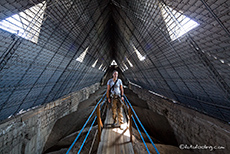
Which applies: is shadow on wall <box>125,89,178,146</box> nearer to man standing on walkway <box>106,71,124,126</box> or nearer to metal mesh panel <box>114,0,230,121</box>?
metal mesh panel <box>114,0,230,121</box>

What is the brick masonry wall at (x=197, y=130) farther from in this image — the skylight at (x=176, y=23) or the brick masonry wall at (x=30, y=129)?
the brick masonry wall at (x=30, y=129)

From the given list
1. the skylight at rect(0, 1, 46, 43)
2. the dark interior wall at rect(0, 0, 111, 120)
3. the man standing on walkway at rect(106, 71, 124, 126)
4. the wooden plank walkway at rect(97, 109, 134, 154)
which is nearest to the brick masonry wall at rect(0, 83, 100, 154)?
the dark interior wall at rect(0, 0, 111, 120)

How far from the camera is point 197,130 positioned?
4340 millimetres

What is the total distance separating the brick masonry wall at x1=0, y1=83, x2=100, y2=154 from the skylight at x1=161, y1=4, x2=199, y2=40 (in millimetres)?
7312

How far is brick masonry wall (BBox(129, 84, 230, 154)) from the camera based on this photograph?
10.9 ft

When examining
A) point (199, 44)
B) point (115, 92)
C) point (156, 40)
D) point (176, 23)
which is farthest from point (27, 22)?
point (199, 44)

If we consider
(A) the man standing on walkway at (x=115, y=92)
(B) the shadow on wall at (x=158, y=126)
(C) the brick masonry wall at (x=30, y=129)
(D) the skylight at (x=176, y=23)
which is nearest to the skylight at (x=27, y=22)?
(A) the man standing on walkway at (x=115, y=92)

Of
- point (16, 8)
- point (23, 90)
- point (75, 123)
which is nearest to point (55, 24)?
point (16, 8)

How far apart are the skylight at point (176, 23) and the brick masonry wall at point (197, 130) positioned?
3496 millimetres

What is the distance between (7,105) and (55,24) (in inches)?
153

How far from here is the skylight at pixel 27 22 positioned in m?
2.57

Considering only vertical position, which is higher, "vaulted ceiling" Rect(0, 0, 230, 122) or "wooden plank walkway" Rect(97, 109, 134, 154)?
"vaulted ceiling" Rect(0, 0, 230, 122)

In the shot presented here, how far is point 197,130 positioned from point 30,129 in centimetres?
821

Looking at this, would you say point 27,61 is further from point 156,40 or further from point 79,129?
point 156,40
